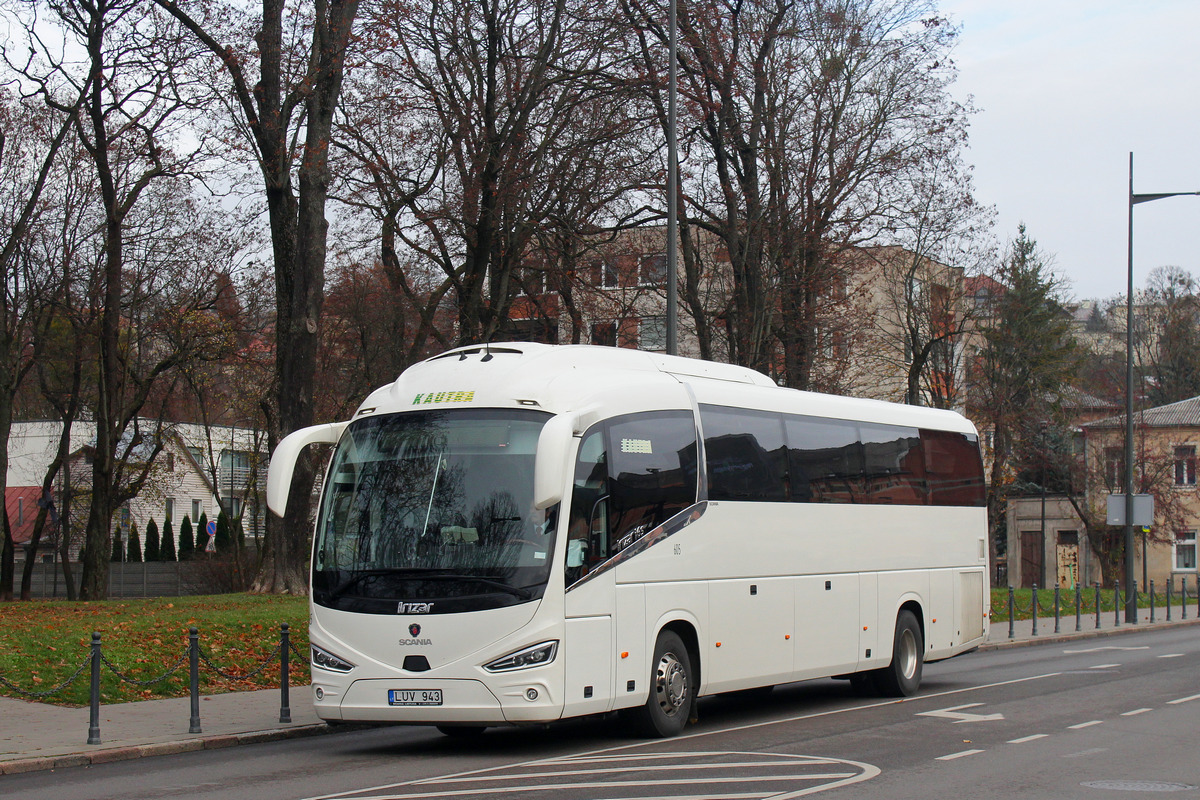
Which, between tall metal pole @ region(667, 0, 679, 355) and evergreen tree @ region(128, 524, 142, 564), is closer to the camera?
tall metal pole @ region(667, 0, 679, 355)

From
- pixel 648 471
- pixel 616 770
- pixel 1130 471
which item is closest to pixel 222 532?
pixel 1130 471

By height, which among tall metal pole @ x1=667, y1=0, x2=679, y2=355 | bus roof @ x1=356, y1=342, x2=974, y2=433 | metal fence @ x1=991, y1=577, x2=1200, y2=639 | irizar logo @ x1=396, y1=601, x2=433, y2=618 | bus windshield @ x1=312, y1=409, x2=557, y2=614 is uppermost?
tall metal pole @ x1=667, y1=0, x2=679, y2=355

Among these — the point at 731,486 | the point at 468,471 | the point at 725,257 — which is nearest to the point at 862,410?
the point at 731,486

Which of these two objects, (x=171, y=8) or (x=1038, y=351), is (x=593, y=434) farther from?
(x=1038, y=351)

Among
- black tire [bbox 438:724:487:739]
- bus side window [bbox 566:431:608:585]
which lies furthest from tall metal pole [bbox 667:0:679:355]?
bus side window [bbox 566:431:608:585]

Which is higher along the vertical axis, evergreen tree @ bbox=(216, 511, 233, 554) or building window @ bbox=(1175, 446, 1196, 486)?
building window @ bbox=(1175, 446, 1196, 486)

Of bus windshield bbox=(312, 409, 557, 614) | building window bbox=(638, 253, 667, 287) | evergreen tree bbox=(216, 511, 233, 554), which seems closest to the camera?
bus windshield bbox=(312, 409, 557, 614)

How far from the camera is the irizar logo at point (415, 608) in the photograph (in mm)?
11242

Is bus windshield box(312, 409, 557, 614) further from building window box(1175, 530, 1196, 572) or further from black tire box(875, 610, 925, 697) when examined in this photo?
building window box(1175, 530, 1196, 572)

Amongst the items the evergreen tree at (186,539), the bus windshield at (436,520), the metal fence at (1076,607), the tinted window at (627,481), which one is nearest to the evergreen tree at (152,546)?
the evergreen tree at (186,539)

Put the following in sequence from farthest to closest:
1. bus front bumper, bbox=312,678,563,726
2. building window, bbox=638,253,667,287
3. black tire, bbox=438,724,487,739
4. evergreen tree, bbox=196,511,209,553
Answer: evergreen tree, bbox=196,511,209,553 → building window, bbox=638,253,667,287 → black tire, bbox=438,724,487,739 → bus front bumper, bbox=312,678,563,726

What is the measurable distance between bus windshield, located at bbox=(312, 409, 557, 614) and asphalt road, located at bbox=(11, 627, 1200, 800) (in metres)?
1.45

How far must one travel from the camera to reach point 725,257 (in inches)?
1467

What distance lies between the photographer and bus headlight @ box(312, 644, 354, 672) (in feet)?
38.0
